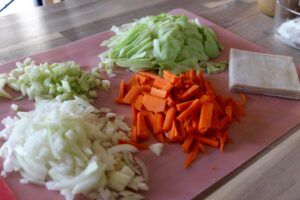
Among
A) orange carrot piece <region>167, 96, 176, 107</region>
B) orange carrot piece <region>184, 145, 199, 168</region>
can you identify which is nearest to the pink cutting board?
orange carrot piece <region>184, 145, 199, 168</region>

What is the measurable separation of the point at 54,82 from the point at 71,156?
35cm

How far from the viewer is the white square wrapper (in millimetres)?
1203

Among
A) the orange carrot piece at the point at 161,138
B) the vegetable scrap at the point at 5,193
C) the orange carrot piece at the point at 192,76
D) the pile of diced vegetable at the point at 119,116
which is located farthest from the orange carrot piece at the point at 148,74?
the vegetable scrap at the point at 5,193

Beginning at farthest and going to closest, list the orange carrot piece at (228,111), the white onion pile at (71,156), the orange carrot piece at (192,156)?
1. the orange carrot piece at (228,111)
2. the orange carrot piece at (192,156)
3. the white onion pile at (71,156)

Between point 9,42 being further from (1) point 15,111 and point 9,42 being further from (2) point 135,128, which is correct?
(2) point 135,128

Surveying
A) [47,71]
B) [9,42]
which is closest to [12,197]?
[47,71]

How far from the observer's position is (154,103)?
1.09 meters

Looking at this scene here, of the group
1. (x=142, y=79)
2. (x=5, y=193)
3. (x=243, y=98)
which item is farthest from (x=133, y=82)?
(x=5, y=193)

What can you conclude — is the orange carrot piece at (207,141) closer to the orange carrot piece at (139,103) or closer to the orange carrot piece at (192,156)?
the orange carrot piece at (192,156)

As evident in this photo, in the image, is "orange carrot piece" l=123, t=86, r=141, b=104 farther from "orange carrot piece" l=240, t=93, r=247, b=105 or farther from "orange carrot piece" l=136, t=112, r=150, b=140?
"orange carrot piece" l=240, t=93, r=247, b=105

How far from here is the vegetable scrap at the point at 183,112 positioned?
102 cm

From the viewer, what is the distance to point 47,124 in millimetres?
933

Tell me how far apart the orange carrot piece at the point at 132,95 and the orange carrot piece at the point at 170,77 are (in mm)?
88

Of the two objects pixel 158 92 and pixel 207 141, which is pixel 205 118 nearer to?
pixel 207 141
